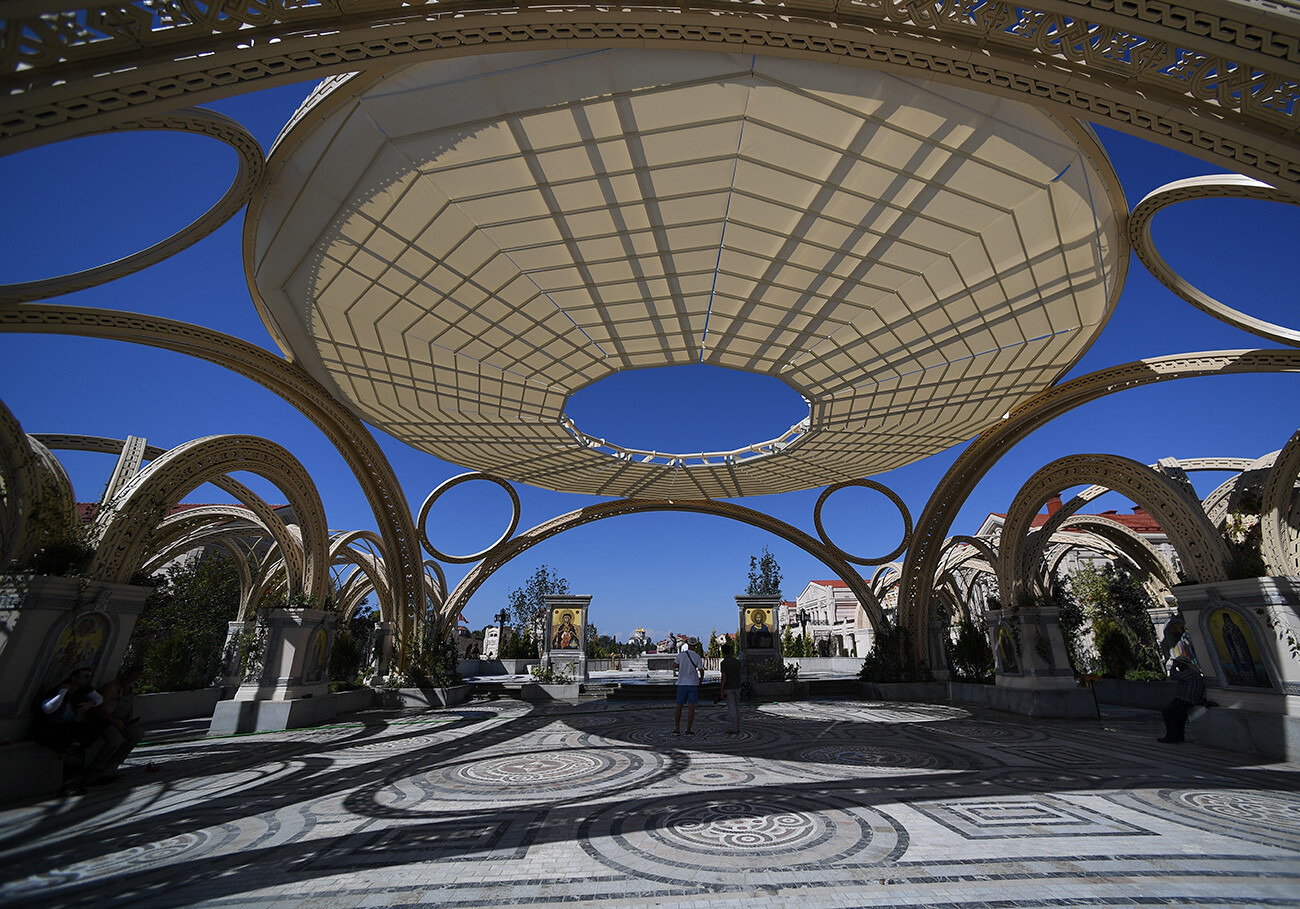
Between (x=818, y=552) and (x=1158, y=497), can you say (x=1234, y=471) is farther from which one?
(x=818, y=552)

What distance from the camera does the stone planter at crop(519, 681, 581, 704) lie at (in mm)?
21891

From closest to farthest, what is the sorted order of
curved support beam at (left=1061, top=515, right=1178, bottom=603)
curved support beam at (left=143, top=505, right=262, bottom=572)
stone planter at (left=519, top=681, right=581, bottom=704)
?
1. curved support beam at (left=143, top=505, right=262, bottom=572)
2. curved support beam at (left=1061, top=515, right=1178, bottom=603)
3. stone planter at (left=519, top=681, right=581, bottom=704)

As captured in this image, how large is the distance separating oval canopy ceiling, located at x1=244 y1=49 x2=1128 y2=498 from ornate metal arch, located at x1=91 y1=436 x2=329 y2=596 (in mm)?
2665

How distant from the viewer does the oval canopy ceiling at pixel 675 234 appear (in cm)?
793

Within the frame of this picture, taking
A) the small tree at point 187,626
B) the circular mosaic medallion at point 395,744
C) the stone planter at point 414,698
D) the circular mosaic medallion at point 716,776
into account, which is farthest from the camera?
the stone planter at point 414,698

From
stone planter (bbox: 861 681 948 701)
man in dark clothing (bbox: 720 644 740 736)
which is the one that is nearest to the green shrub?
stone planter (bbox: 861 681 948 701)

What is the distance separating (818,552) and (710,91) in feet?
76.6

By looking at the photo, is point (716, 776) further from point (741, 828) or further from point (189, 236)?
point (189, 236)

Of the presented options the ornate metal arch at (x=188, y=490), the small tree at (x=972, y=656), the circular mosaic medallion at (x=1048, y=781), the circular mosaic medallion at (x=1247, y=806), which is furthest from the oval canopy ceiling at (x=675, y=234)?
the small tree at (x=972, y=656)

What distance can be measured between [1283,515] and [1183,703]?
4246mm

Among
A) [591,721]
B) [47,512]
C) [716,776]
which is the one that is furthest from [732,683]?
[47,512]

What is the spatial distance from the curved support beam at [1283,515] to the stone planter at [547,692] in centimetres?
2058

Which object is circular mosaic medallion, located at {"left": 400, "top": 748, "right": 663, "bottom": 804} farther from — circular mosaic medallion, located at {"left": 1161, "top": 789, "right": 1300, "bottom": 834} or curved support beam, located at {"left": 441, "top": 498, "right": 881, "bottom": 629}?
curved support beam, located at {"left": 441, "top": 498, "right": 881, "bottom": 629}

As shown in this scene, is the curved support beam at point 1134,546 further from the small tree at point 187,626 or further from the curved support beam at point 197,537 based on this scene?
the small tree at point 187,626
